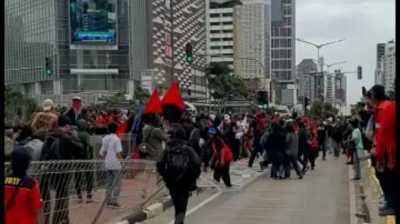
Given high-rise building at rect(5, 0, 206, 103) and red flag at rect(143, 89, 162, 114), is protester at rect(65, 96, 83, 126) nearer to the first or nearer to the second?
red flag at rect(143, 89, 162, 114)

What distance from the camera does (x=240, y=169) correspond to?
2556 cm

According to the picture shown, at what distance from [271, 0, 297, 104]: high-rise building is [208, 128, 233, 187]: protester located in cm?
11942

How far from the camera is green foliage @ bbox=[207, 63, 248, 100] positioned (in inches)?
4203

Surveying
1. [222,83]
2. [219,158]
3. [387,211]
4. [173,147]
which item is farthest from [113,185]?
[222,83]

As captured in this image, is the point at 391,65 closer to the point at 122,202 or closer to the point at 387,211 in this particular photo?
the point at 387,211

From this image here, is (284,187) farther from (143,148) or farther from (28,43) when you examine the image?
(28,43)

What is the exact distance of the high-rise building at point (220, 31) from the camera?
140 metres

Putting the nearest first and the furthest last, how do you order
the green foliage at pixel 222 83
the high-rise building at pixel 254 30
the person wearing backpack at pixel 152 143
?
the person wearing backpack at pixel 152 143 → the green foliage at pixel 222 83 → the high-rise building at pixel 254 30

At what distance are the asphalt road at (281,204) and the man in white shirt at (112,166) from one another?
1.29 meters

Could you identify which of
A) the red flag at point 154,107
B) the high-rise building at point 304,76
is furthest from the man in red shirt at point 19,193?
the high-rise building at point 304,76

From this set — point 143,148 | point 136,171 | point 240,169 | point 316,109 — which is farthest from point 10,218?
point 316,109

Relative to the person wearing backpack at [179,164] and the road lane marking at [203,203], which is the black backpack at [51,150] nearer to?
the person wearing backpack at [179,164]

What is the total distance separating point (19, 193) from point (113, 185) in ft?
17.9

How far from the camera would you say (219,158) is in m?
18.5
